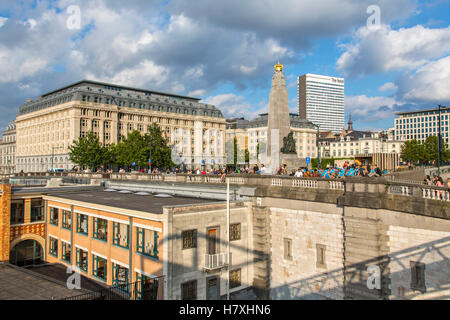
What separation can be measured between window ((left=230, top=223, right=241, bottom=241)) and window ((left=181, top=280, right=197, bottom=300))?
12.9ft

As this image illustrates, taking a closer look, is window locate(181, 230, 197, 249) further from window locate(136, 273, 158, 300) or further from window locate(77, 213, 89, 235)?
window locate(77, 213, 89, 235)

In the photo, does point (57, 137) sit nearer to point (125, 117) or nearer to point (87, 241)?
point (125, 117)

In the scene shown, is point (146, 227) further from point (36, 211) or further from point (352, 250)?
point (36, 211)

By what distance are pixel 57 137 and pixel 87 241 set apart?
91750 millimetres

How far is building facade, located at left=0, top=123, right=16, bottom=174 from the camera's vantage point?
507ft

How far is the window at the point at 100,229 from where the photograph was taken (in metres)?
24.5

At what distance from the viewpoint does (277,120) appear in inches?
1576

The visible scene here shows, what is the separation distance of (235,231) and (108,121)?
309 ft

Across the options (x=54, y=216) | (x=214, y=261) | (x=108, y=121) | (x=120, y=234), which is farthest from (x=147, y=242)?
(x=108, y=121)

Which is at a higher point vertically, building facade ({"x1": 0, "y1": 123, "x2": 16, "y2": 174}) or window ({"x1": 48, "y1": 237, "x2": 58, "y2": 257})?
building facade ({"x1": 0, "y1": 123, "x2": 16, "y2": 174})

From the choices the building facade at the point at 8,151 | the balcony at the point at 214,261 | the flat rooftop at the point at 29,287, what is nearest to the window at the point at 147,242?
the balcony at the point at 214,261

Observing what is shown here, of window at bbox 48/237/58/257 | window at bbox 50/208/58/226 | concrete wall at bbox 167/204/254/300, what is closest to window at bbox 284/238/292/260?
concrete wall at bbox 167/204/254/300

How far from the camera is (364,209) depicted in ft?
58.7
